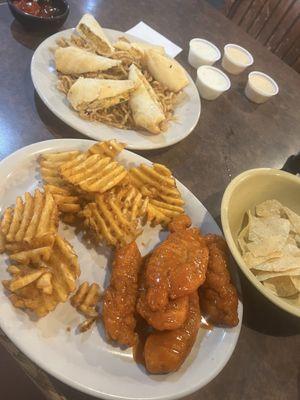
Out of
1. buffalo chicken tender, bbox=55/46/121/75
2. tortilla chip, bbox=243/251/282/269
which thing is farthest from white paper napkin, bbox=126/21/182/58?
tortilla chip, bbox=243/251/282/269

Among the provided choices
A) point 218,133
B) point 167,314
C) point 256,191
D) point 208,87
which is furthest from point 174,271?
point 208,87

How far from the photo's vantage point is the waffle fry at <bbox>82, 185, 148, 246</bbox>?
161 centimetres

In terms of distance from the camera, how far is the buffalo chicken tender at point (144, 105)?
2150 mm

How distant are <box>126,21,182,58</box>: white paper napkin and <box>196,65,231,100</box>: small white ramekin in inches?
12.1

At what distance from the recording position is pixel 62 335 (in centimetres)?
141

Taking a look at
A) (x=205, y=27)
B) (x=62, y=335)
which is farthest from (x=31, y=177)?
(x=205, y=27)

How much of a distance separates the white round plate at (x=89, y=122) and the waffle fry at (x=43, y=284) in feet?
2.71

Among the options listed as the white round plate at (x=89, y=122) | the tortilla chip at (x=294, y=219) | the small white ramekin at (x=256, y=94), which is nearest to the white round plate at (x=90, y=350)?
the white round plate at (x=89, y=122)

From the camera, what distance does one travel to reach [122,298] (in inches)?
57.8

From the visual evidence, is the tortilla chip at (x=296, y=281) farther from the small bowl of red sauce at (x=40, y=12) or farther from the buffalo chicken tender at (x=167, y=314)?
the small bowl of red sauce at (x=40, y=12)

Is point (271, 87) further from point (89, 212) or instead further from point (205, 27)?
point (89, 212)

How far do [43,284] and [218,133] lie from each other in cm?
170

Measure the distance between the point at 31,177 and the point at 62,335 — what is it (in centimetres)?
72

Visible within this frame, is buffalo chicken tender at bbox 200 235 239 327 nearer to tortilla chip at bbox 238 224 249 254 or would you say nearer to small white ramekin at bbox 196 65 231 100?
tortilla chip at bbox 238 224 249 254
